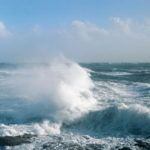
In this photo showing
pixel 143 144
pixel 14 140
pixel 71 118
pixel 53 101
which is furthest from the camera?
pixel 53 101

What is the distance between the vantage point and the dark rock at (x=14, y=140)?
15.1 metres

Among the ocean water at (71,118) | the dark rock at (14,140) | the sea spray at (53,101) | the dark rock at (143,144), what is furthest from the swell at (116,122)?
the dark rock at (14,140)

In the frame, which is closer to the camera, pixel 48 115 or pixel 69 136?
pixel 69 136

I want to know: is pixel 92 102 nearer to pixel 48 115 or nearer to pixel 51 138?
pixel 48 115

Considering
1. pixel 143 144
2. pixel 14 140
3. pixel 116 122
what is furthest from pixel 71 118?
pixel 143 144

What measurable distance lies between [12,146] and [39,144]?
0.95 m

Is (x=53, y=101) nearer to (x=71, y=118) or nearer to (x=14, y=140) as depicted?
(x=71, y=118)

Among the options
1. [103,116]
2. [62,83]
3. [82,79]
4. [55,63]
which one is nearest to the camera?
[103,116]

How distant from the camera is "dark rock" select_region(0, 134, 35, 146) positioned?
49.6 feet

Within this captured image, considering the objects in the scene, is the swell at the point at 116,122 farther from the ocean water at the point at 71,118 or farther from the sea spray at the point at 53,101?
the sea spray at the point at 53,101

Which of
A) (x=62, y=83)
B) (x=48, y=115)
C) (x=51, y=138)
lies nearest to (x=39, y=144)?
(x=51, y=138)

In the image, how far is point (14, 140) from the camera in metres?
15.5

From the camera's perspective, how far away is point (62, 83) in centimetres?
2531

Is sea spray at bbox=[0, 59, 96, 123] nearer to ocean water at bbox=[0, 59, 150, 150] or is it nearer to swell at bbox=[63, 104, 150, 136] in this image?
ocean water at bbox=[0, 59, 150, 150]
